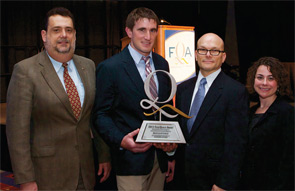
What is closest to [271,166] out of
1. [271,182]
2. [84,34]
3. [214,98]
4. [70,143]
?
[271,182]

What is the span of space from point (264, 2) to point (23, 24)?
7089mm

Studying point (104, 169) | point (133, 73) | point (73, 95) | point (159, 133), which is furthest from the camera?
point (104, 169)

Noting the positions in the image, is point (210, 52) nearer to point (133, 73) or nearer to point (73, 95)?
point (133, 73)

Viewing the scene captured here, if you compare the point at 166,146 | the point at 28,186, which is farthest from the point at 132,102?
the point at 28,186

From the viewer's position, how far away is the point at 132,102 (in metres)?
1.72

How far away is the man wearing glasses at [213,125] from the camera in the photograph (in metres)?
1.60

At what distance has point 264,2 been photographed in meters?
5.37

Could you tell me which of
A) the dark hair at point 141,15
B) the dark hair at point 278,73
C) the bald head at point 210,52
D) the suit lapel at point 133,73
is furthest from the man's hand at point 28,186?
the dark hair at point 278,73

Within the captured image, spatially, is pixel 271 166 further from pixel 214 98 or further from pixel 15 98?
pixel 15 98

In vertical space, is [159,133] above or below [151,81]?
below

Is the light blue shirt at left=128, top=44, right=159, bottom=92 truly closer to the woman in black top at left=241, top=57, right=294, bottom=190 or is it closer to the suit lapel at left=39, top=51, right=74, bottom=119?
the suit lapel at left=39, top=51, right=74, bottom=119

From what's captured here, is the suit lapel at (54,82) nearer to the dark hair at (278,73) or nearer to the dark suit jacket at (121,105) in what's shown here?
the dark suit jacket at (121,105)

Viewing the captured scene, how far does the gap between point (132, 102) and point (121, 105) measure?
7cm

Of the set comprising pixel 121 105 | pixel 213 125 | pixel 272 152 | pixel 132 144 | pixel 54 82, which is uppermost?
pixel 54 82
